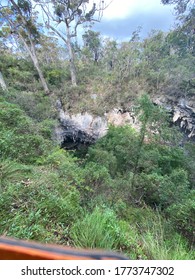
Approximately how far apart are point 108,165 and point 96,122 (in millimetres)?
4749

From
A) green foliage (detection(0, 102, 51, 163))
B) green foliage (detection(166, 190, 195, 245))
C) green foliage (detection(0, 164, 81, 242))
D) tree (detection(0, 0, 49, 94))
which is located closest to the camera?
green foliage (detection(0, 164, 81, 242))

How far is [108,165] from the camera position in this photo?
6.45 meters

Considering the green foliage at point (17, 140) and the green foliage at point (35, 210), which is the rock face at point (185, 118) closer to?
the green foliage at point (17, 140)

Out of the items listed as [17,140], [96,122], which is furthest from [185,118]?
[17,140]

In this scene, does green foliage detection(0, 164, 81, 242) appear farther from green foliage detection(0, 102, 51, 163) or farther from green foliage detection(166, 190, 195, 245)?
green foliage detection(166, 190, 195, 245)

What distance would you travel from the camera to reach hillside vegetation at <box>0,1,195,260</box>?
2.03 m

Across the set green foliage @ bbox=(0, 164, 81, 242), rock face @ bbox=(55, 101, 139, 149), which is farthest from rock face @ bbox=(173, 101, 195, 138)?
green foliage @ bbox=(0, 164, 81, 242)

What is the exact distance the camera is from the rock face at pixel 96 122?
10633mm

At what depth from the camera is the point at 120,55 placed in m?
13.2

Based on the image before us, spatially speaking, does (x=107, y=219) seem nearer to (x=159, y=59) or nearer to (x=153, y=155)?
(x=153, y=155)

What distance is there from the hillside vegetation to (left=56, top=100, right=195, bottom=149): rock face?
0.46 meters

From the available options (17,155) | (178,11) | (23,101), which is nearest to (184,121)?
(178,11)

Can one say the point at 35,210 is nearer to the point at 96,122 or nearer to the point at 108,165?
the point at 108,165

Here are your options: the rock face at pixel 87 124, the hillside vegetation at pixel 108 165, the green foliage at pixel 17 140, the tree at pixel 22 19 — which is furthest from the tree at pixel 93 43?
the green foliage at pixel 17 140
